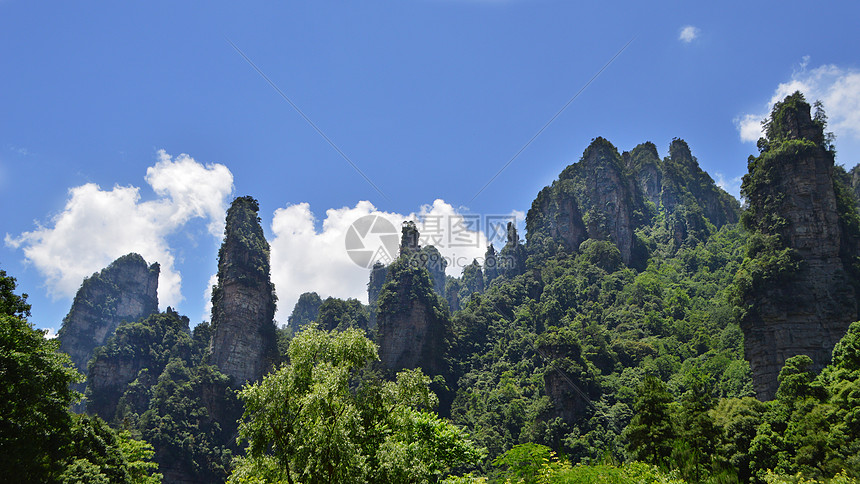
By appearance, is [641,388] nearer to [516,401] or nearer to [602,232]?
[516,401]

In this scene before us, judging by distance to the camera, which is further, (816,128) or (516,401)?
(516,401)

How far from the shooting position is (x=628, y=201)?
113 meters

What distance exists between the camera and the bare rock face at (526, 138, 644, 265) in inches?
4313

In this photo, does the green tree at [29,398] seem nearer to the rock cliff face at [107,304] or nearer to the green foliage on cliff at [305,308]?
the rock cliff face at [107,304]

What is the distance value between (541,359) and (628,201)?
5402 cm

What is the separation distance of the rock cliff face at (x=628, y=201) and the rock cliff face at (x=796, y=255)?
5578 centimetres

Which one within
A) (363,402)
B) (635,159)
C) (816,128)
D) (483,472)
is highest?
(635,159)

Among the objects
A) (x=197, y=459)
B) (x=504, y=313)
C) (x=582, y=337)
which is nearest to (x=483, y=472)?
(x=582, y=337)

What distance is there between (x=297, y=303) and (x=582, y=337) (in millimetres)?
115151

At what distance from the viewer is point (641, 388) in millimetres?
36531

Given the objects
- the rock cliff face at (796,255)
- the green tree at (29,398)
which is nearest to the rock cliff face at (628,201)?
the rock cliff face at (796,255)

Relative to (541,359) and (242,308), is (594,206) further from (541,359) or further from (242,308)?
(242,308)

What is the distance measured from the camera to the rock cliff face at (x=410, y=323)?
3418 inches

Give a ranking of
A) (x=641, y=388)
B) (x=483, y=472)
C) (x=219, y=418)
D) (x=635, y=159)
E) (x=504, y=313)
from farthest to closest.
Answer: (x=635, y=159)
(x=504, y=313)
(x=219, y=418)
(x=483, y=472)
(x=641, y=388)
